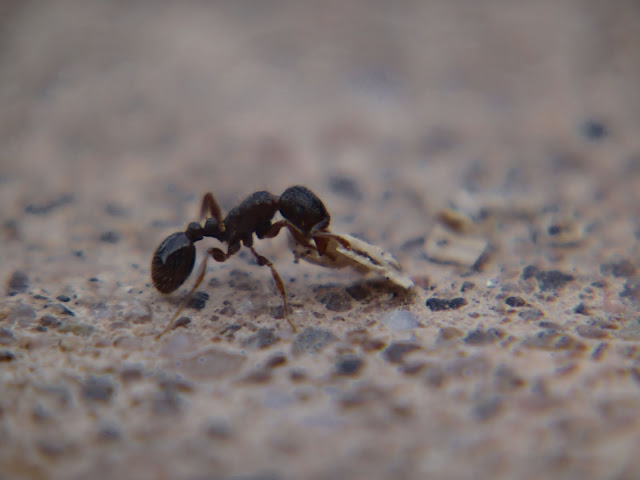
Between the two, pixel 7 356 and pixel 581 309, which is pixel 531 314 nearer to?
pixel 581 309

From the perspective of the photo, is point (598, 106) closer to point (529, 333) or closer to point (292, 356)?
point (529, 333)

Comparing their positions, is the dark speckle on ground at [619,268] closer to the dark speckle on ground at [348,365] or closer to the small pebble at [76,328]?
the dark speckle on ground at [348,365]

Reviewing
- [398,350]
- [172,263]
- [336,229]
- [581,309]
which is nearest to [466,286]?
[581,309]

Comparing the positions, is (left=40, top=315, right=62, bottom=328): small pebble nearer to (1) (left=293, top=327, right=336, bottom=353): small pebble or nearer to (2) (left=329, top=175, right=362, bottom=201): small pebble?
(1) (left=293, top=327, right=336, bottom=353): small pebble

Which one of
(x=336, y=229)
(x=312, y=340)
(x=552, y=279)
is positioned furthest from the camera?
(x=336, y=229)

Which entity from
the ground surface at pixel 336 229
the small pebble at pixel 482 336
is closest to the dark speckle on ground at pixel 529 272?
the ground surface at pixel 336 229
